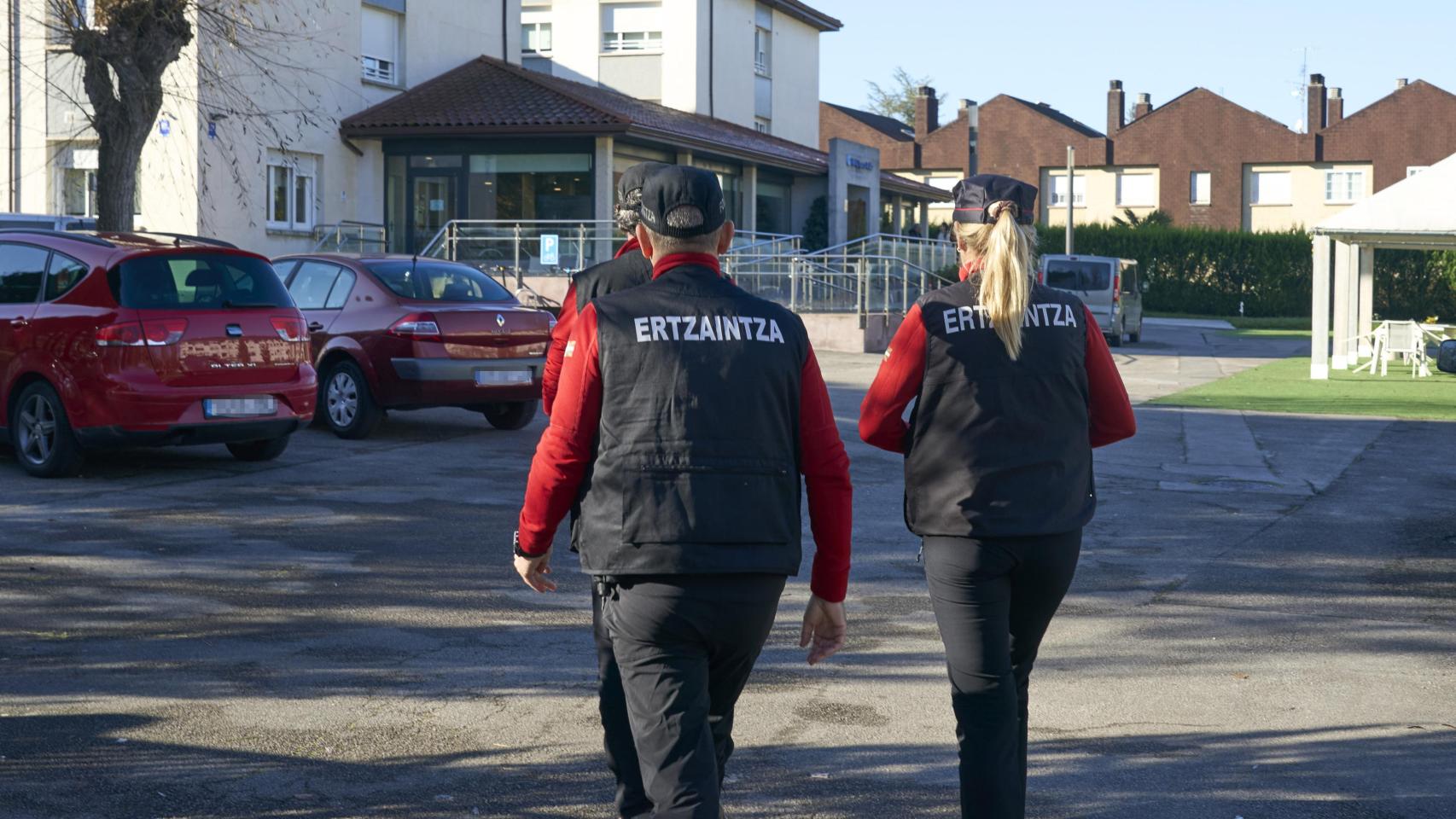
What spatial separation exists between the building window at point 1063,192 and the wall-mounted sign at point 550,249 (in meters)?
44.5

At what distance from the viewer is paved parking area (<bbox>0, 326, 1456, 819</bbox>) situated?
4766 mm

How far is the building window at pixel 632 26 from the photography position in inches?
1657

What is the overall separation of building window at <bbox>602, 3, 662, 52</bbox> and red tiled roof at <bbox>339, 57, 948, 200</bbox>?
4446 millimetres

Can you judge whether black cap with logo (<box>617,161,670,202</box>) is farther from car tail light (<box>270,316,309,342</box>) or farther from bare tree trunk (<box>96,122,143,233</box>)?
bare tree trunk (<box>96,122,143,233</box>)

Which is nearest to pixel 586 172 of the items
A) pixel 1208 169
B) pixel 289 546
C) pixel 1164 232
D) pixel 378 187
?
pixel 378 187

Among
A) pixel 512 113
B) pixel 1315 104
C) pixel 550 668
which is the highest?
pixel 1315 104

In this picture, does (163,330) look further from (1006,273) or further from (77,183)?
(77,183)

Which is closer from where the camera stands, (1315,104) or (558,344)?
(558,344)

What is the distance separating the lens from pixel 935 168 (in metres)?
73.9

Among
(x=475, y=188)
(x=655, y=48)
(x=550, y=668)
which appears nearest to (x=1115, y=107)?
(x=655, y=48)

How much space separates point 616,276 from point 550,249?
2595 cm

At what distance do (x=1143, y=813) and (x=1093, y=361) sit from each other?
4.49ft

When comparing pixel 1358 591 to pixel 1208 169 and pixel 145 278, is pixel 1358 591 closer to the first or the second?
pixel 145 278

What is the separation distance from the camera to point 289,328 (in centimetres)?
1146
